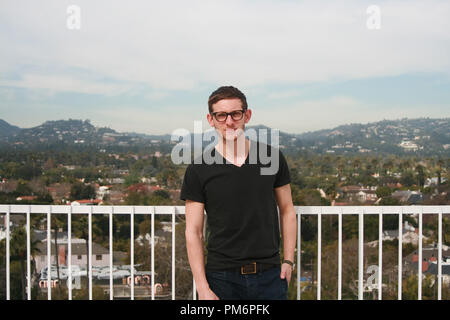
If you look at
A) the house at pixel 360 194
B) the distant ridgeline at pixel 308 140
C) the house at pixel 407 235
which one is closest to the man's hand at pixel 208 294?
the house at pixel 407 235

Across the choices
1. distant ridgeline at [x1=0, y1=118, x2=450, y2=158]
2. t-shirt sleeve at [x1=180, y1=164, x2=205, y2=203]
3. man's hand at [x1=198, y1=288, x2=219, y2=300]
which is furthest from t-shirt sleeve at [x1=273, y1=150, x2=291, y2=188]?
distant ridgeline at [x1=0, y1=118, x2=450, y2=158]

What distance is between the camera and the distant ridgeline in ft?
97.8

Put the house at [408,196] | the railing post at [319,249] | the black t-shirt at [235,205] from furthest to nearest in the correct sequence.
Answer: the house at [408,196] < the railing post at [319,249] < the black t-shirt at [235,205]

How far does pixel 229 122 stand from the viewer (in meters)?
1.81

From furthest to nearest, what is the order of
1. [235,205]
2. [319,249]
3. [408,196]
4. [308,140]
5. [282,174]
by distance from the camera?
[308,140]
[408,196]
[319,249]
[282,174]
[235,205]

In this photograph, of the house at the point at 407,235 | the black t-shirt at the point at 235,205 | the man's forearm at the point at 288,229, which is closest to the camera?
the black t-shirt at the point at 235,205

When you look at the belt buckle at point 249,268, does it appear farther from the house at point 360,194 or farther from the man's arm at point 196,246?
the house at point 360,194

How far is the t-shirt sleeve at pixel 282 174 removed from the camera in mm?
1882

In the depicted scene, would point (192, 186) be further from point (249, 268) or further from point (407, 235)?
point (407, 235)

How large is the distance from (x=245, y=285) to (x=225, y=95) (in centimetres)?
89

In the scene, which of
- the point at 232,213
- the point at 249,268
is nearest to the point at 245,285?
the point at 249,268

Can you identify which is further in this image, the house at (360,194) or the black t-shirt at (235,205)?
the house at (360,194)

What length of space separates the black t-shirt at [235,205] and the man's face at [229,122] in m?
0.11

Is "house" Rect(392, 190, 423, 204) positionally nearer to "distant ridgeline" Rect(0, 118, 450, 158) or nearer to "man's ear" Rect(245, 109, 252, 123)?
"distant ridgeline" Rect(0, 118, 450, 158)
